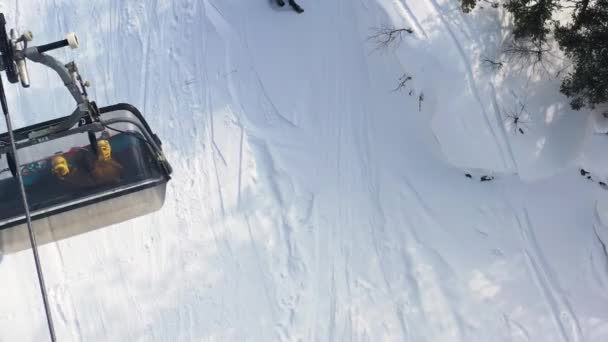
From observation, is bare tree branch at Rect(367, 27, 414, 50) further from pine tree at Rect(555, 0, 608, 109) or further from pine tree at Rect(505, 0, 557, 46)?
pine tree at Rect(555, 0, 608, 109)

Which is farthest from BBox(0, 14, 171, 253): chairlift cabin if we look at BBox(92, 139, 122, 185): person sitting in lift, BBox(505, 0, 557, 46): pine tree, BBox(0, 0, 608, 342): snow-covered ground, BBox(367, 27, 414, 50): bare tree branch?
BBox(505, 0, 557, 46): pine tree

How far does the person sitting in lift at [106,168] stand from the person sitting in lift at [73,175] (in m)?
0.09

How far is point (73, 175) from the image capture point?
5086 millimetres

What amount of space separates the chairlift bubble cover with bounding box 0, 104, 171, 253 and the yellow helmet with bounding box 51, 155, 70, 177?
37mm

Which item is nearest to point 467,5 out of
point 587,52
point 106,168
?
point 587,52

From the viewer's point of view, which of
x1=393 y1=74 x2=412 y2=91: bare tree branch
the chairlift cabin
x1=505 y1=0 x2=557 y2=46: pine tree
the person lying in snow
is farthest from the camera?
the person lying in snow

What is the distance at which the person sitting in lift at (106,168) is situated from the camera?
5039 mm

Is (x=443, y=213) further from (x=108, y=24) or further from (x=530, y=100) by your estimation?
(x=108, y=24)

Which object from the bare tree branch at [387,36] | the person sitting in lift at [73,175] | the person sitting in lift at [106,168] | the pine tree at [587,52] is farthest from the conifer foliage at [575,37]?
the person sitting in lift at [73,175]

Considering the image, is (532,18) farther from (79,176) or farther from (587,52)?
(79,176)

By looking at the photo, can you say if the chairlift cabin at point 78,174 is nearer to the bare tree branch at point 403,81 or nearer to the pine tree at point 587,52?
the bare tree branch at point 403,81

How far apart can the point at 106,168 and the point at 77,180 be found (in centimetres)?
32

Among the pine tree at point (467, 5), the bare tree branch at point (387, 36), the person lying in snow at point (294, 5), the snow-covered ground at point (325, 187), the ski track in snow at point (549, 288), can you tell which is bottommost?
the ski track in snow at point (549, 288)

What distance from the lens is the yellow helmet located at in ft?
16.4
